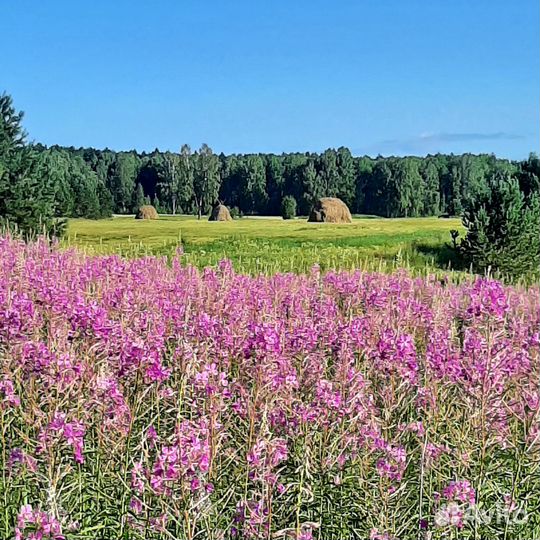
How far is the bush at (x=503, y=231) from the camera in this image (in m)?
23.6

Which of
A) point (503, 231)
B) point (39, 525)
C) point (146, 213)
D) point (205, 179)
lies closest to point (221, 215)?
point (146, 213)

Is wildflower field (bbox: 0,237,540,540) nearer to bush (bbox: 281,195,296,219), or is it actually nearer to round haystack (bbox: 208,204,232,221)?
round haystack (bbox: 208,204,232,221)

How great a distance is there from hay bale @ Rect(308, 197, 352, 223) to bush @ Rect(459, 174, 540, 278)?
32.6 m

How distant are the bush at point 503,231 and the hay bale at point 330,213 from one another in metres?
32.6

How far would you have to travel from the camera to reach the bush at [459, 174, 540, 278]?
23562mm

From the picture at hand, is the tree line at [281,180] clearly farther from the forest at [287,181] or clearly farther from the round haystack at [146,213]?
the round haystack at [146,213]

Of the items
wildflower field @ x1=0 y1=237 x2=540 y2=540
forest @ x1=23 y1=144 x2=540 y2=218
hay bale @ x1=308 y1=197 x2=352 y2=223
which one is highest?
forest @ x1=23 y1=144 x2=540 y2=218

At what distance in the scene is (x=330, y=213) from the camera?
57.8 meters

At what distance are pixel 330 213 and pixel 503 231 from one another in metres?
34.3

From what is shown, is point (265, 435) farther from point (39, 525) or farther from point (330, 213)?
point (330, 213)

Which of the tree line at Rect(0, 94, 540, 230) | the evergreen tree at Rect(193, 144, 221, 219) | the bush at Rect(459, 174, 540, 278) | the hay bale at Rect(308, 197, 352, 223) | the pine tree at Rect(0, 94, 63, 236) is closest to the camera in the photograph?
the pine tree at Rect(0, 94, 63, 236)

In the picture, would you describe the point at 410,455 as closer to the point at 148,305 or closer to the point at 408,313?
the point at 408,313

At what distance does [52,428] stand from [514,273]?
75.1 ft

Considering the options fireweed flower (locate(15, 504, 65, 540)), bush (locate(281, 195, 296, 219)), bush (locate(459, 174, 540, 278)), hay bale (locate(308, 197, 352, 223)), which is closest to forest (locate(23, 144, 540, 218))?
bush (locate(281, 195, 296, 219))
